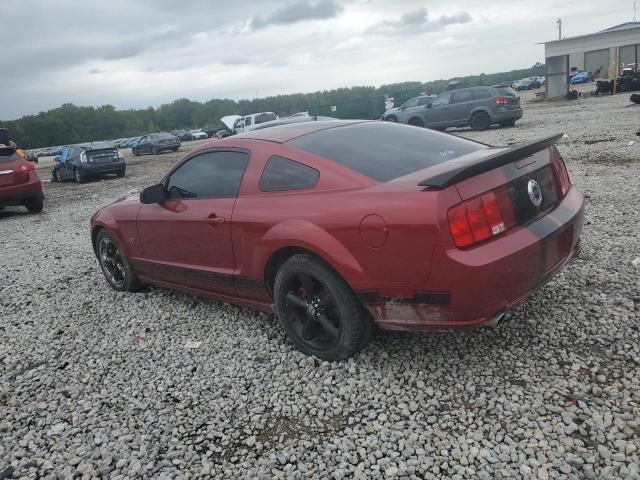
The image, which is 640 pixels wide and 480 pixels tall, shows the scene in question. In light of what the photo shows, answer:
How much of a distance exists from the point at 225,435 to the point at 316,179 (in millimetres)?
1562

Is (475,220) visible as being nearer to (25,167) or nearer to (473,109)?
(25,167)

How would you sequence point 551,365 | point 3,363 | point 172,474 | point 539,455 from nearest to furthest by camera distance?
point 539,455 → point 172,474 → point 551,365 → point 3,363

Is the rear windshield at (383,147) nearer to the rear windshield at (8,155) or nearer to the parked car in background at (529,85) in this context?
the rear windshield at (8,155)

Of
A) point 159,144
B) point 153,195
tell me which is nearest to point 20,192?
point 153,195

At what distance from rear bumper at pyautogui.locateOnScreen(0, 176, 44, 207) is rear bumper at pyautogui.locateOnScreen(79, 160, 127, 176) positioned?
20.9ft

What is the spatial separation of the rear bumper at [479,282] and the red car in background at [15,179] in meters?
10.2

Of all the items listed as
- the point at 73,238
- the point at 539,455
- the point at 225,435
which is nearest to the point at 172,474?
the point at 225,435

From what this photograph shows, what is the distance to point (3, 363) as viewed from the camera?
4047 mm

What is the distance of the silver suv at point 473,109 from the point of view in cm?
1881

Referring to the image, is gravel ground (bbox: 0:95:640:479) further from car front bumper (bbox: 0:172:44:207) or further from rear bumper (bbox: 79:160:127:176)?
rear bumper (bbox: 79:160:127:176)

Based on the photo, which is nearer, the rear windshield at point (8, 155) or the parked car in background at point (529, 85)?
the rear windshield at point (8, 155)

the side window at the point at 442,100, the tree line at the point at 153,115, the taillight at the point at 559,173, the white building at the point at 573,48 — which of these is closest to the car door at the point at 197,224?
the taillight at the point at 559,173

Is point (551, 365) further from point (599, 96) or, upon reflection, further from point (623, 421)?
point (599, 96)

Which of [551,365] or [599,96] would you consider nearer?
[551,365]
